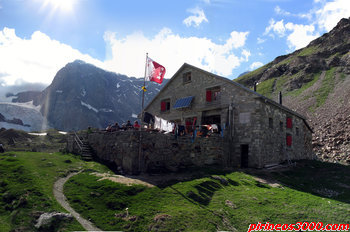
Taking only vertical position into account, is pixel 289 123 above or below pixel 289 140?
above

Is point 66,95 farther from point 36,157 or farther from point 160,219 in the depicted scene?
point 160,219

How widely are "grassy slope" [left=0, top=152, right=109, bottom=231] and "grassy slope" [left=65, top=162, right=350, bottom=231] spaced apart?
1.02 meters

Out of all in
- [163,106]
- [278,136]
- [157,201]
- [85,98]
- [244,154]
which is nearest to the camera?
[157,201]

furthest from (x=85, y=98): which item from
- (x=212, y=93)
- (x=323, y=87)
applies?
(x=212, y=93)

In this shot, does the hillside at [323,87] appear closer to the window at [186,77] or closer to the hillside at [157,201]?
the window at [186,77]

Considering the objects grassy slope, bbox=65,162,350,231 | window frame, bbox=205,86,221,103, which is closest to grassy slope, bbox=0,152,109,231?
grassy slope, bbox=65,162,350,231

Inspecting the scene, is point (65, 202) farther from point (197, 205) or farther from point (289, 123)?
point (289, 123)

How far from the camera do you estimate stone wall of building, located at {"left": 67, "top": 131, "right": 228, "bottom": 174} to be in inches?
644

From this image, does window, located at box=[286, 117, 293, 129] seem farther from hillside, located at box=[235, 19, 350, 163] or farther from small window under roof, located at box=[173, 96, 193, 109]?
small window under roof, located at box=[173, 96, 193, 109]

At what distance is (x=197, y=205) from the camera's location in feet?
35.3

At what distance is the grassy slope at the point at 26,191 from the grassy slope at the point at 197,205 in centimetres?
102

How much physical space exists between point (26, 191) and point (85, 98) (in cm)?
15294

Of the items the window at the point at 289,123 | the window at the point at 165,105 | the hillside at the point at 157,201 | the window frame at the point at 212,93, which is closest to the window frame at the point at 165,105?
the window at the point at 165,105

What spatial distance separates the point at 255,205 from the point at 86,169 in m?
10.6
